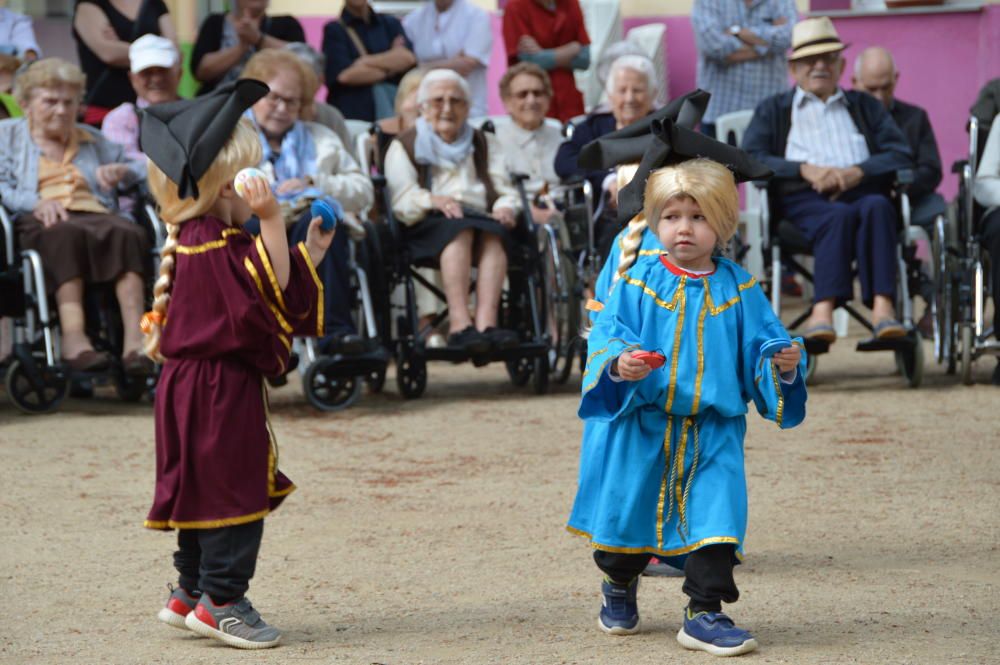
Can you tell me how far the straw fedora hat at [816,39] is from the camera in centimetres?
805

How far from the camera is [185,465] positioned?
3.83 metres

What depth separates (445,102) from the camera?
783cm

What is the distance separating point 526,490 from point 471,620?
63.3 inches

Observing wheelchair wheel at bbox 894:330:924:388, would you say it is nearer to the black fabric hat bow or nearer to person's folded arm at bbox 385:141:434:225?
person's folded arm at bbox 385:141:434:225

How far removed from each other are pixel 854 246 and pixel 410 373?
2080mm

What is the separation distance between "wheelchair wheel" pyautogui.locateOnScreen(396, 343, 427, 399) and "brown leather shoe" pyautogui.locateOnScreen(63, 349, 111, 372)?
1.31m

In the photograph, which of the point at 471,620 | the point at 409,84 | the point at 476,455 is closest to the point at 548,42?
the point at 409,84

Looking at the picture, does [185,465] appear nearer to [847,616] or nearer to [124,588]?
[124,588]

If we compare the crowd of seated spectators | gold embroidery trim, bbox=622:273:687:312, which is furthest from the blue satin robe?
the crowd of seated spectators

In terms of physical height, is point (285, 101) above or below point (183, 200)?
above

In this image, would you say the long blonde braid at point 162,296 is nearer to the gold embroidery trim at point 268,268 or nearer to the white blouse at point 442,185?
the gold embroidery trim at point 268,268

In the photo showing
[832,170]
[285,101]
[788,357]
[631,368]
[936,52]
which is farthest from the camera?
[936,52]

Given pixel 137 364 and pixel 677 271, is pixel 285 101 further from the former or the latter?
pixel 677 271

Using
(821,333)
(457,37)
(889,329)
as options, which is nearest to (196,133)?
(821,333)
